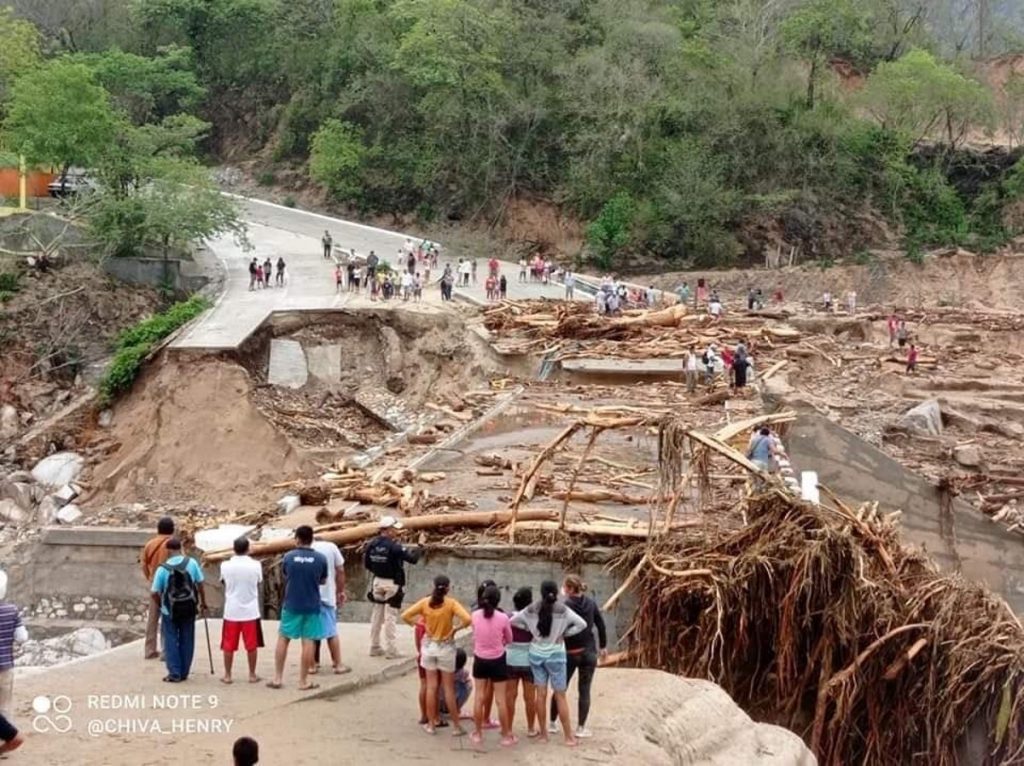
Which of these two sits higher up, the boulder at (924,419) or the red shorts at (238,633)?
the boulder at (924,419)

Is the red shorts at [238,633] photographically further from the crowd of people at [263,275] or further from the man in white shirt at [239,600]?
the crowd of people at [263,275]

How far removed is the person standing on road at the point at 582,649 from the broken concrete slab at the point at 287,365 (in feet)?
65.6

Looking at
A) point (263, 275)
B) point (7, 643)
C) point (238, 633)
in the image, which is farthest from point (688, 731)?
point (263, 275)

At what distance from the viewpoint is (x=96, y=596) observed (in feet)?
49.3

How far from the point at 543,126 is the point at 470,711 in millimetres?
41966

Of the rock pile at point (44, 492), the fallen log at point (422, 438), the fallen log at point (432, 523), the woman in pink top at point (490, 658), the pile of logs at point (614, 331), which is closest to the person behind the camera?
the woman in pink top at point (490, 658)

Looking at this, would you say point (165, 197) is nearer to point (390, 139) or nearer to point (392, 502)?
point (390, 139)

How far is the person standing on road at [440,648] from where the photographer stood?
27.0ft

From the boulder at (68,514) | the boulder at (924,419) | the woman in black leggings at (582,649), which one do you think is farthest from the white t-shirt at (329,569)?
the boulder at (924,419)

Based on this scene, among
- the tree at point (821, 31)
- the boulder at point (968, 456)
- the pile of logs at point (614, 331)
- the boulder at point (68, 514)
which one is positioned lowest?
the boulder at point (68, 514)

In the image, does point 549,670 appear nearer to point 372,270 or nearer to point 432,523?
point 432,523

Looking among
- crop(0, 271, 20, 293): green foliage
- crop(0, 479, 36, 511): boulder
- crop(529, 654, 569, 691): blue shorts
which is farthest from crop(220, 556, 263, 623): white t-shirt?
crop(0, 271, 20, 293): green foliage

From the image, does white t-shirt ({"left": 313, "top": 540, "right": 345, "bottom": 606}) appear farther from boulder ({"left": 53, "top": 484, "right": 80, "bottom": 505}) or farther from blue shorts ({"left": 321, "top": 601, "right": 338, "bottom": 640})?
boulder ({"left": 53, "top": 484, "right": 80, "bottom": 505})

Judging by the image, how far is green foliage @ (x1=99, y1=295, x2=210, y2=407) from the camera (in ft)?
89.0
